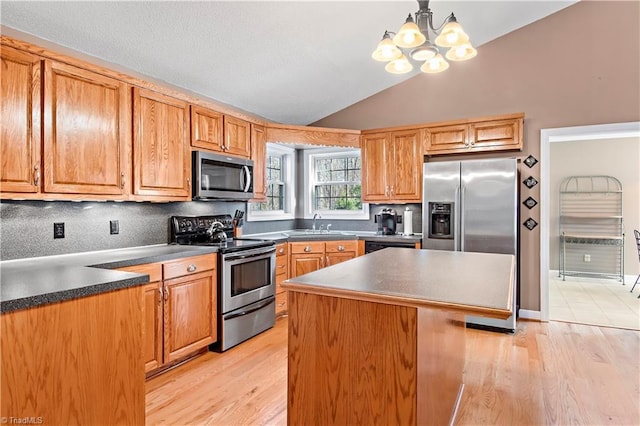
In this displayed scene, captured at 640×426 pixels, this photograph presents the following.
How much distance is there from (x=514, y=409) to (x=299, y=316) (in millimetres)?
1622

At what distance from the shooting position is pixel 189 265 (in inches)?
112

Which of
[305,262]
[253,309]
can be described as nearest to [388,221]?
[305,262]

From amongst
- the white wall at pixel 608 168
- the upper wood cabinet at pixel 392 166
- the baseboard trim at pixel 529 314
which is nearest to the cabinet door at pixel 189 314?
the upper wood cabinet at pixel 392 166

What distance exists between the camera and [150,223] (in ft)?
10.6

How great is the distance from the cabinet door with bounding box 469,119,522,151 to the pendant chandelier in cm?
189

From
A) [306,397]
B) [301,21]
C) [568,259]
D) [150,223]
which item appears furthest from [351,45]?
[568,259]

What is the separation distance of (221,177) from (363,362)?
2461mm

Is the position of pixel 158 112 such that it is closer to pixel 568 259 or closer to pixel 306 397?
pixel 306 397

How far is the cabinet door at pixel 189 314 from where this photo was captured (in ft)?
8.89

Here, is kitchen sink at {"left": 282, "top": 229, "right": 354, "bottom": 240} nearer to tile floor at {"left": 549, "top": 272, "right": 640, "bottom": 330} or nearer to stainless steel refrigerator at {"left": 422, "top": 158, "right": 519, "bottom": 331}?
stainless steel refrigerator at {"left": 422, "top": 158, "right": 519, "bottom": 331}

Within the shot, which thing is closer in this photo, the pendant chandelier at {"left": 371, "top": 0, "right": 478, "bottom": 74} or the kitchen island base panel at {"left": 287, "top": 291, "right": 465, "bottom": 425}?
the kitchen island base panel at {"left": 287, "top": 291, "right": 465, "bottom": 425}

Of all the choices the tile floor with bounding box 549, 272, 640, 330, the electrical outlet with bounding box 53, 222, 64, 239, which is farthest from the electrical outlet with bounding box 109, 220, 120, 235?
the tile floor with bounding box 549, 272, 640, 330

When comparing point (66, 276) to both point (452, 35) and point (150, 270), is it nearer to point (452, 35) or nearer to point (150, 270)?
point (150, 270)

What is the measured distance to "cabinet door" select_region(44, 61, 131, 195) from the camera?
2271mm
